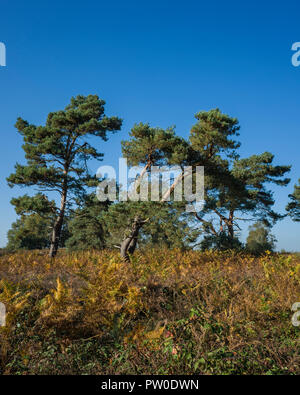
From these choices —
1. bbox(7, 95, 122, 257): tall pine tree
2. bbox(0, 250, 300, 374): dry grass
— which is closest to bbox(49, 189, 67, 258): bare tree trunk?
bbox(7, 95, 122, 257): tall pine tree

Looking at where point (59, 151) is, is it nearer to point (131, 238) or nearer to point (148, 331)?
point (131, 238)

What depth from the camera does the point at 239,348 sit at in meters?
3.44

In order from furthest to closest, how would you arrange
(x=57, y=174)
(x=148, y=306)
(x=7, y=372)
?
1. (x=57, y=174)
2. (x=148, y=306)
3. (x=7, y=372)

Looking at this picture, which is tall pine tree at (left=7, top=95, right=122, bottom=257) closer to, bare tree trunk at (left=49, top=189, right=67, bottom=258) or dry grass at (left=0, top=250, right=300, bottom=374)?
bare tree trunk at (left=49, top=189, right=67, bottom=258)

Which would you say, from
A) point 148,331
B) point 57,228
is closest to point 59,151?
point 57,228

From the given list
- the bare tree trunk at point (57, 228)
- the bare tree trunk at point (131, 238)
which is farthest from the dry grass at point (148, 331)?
the bare tree trunk at point (57, 228)

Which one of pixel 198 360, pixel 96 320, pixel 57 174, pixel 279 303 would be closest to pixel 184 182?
pixel 57 174

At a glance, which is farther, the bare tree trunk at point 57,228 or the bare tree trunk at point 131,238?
the bare tree trunk at point 57,228

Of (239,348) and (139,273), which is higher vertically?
(139,273)

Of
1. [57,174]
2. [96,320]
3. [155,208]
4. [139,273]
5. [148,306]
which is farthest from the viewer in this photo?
[57,174]

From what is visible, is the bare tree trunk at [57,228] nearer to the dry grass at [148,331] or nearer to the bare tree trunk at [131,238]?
the bare tree trunk at [131,238]
